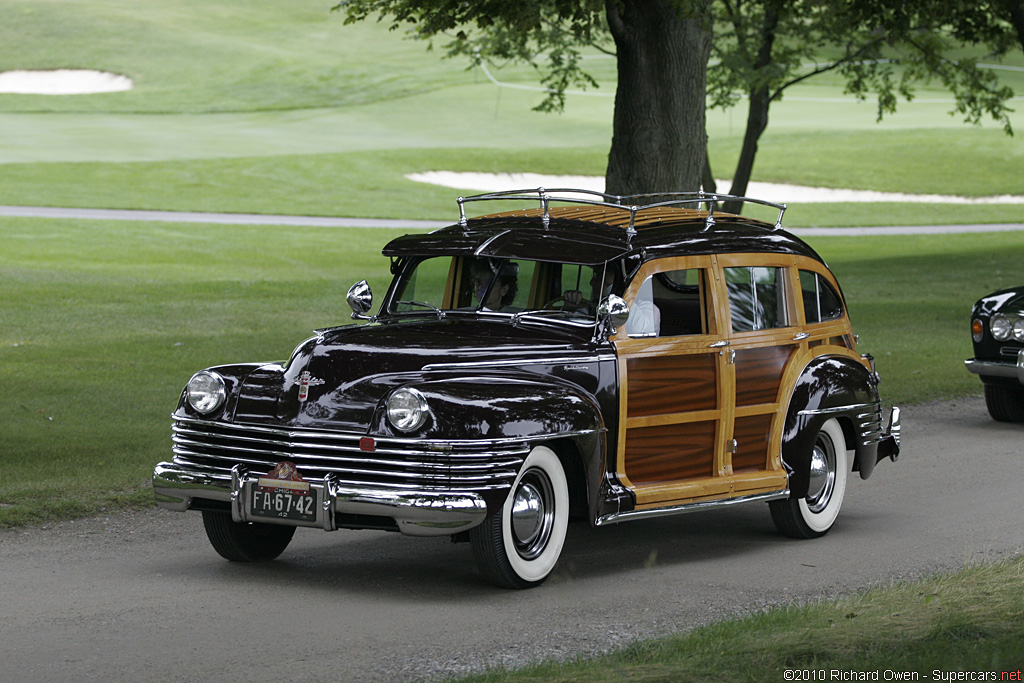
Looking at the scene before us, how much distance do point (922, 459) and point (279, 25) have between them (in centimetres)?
7777

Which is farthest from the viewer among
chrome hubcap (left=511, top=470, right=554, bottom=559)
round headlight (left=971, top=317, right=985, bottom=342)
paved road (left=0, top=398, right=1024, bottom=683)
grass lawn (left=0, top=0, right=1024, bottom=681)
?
A: round headlight (left=971, top=317, right=985, bottom=342)

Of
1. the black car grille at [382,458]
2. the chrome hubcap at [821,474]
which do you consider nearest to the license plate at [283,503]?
the black car grille at [382,458]

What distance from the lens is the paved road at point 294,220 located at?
36.2m

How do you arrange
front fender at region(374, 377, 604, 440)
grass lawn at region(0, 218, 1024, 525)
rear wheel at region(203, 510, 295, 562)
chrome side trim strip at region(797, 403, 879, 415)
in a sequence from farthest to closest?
grass lawn at region(0, 218, 1024, 525) → chrome side trim strip at region(797, 403, 879, 415) → rear wheel at region(203, 510, 295, 562) → front fender at region(374, 377, 604, 440)

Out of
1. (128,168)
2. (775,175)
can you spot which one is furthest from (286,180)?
(775,175)

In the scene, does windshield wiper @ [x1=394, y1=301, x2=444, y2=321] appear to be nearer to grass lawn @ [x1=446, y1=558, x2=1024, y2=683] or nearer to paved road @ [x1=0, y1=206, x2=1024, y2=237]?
grass lawn @ [x1=446, y1=558, x2=1024, y2=683]

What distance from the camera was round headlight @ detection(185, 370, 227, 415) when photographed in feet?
22.5

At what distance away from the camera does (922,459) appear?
416 inches

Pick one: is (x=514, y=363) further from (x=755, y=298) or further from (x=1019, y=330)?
(x=1019, y=330)

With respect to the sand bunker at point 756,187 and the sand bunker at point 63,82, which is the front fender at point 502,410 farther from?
the sand bunker at point 63,82

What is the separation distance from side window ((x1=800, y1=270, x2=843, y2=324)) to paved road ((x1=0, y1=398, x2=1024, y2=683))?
130 cm

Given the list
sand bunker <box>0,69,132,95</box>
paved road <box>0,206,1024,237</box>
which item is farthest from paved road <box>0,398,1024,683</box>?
sand bunker <box>0,69,132,95</box>

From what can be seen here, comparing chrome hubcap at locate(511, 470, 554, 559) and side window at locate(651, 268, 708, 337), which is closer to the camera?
chrome hubcap at locate(511, 470, 554, 559)

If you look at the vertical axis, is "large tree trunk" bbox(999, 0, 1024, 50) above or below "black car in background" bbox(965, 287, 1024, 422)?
above
